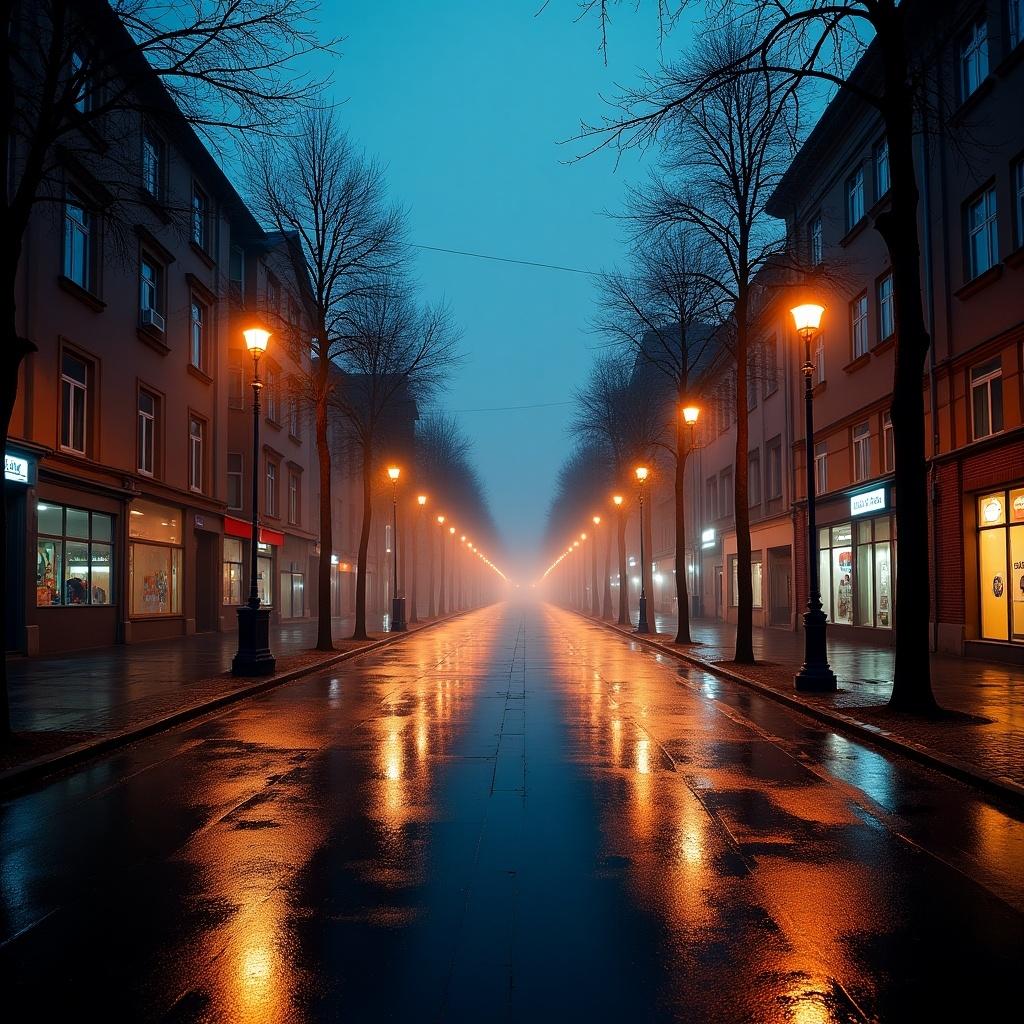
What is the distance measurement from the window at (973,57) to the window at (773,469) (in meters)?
16.5

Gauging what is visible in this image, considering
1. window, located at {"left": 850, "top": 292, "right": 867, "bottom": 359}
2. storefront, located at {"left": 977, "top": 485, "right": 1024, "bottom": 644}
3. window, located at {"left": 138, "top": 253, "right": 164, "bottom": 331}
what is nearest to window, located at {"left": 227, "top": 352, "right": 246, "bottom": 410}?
window, located at {"left": 138, "top": 253, "right": 164, "bottom": 331}

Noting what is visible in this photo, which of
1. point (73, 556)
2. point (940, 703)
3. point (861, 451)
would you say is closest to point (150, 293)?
point (73, 556)

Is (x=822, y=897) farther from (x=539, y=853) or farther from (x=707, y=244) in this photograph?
(x=707, y=244)

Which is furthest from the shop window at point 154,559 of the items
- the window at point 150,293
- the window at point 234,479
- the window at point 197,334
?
the window at point 234,479

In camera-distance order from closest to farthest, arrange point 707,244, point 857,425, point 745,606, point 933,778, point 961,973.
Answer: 1. point 961,973
2. point 933,778
3. point 745,606
4. point 707,244
5. point 857,425

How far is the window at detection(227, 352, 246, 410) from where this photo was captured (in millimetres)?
35938

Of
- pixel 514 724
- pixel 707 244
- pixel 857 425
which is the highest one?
pixel 707 244

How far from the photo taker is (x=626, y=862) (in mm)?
5934

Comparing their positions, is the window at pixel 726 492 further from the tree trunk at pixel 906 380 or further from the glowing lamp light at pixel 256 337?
the tree trunk at pixel 906 380

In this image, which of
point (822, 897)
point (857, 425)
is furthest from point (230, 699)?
point (857, 425)

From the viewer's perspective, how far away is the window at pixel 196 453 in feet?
104

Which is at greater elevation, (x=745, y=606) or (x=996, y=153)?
(x=996, y=153)

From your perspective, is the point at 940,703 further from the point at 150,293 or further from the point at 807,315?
the point at 150,293

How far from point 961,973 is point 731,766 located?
4998 millimetres
